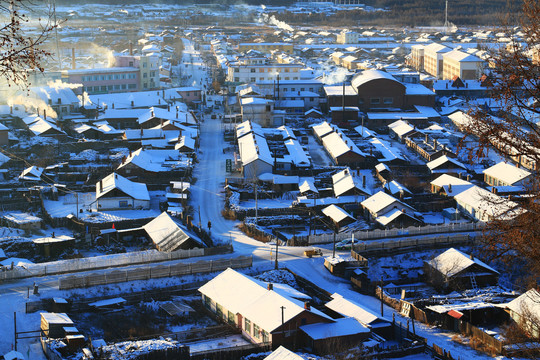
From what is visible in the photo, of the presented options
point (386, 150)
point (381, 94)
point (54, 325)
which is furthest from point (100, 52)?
point (54, 325)

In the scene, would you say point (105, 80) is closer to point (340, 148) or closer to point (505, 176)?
point (340, 148)

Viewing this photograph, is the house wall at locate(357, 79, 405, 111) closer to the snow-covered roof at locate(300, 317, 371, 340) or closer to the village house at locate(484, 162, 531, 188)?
the village house at locate(484, 162, 531, 188)

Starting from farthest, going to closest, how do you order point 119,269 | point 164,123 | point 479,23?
point 479,23 → point 164,123 → point 119,269

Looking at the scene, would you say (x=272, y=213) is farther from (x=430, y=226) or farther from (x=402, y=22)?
(x=402, y=22)

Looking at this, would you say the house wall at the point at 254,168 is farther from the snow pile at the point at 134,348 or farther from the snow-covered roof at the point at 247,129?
the snow pile at the point at 134,348

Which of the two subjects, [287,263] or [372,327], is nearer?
[372,327]

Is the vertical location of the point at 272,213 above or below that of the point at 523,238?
below

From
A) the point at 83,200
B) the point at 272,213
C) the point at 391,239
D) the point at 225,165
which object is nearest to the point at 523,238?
the point at 391,239

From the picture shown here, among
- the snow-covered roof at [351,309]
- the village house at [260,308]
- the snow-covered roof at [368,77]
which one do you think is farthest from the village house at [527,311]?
the snow-covered roof at [368,77]
